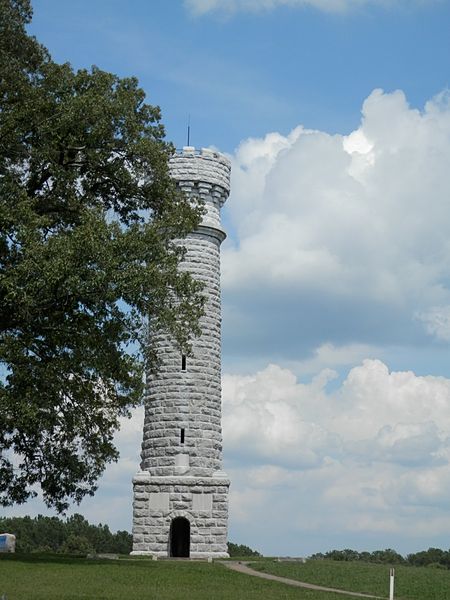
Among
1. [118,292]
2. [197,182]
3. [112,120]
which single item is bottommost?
[118,292]

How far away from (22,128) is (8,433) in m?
10.0

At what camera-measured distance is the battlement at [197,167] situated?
147 feet

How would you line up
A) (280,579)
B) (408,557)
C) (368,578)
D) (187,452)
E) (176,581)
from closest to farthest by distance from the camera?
(176,581), (368,578), (280,579), (187,452), (408,557)

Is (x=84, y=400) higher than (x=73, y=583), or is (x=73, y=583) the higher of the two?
(x=84, y=400)

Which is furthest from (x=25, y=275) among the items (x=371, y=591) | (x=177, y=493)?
(x=177, y=493)

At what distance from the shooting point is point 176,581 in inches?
1046

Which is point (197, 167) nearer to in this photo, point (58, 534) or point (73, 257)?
point (73, 257)

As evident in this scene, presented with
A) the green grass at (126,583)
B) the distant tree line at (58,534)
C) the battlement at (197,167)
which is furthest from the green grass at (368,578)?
the distant tree line at (58,534)

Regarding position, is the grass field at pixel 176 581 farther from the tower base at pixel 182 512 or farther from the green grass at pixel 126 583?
the tower base at pixel 182 512

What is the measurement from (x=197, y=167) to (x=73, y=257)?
19294mm

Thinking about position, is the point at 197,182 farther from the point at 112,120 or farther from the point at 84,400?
the point at 84,400

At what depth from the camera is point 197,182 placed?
44844 millimetres

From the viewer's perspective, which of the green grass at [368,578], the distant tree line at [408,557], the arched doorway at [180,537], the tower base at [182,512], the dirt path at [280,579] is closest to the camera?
the green grass at [368,578]

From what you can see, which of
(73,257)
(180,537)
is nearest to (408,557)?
(180,537)
